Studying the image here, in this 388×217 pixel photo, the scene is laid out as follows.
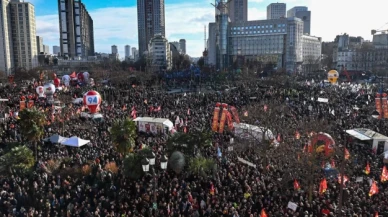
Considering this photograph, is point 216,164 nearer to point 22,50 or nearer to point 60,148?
point 60,148

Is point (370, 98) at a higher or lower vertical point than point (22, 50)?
lower

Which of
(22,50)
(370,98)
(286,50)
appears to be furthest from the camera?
(22,50)

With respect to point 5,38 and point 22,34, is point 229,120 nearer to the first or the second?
point 5,38

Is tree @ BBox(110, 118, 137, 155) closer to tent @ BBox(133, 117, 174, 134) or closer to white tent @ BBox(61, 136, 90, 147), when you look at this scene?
white tent @ BBox(61, 136, 90, 147)

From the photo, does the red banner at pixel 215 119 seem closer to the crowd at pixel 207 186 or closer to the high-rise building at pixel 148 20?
the crowd at pixel 207 186

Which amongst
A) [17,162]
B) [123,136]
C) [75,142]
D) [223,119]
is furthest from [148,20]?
[17,162]

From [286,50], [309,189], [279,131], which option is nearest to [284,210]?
[309,189]

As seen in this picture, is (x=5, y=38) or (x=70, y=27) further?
(x=70, y=27)
